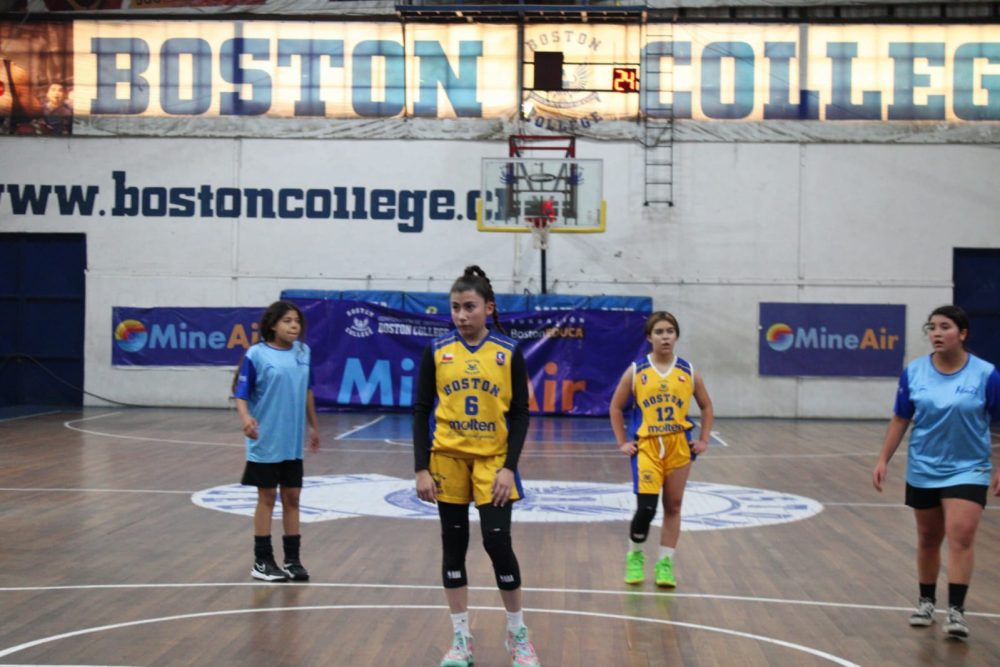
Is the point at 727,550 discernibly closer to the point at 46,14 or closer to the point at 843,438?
the point at 843,438

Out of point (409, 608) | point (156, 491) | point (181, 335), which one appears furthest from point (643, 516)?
point (181, 335)

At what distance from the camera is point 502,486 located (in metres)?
5.68

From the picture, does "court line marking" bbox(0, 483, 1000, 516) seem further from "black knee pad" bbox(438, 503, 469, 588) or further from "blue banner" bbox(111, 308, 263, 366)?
"blue banner" bbox(111, 308, 263, 366)

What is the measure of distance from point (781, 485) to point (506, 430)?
7.89m

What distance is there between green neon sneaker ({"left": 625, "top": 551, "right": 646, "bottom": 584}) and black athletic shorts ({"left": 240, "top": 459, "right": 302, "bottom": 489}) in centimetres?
218

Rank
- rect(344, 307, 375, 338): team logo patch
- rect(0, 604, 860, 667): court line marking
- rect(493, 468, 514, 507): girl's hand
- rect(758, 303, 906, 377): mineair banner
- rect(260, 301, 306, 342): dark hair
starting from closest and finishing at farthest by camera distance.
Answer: rect(493, 468, 514, 507): girl's hand, rect(0, 604, 860, 667): court line marking, rect(260, 301, 306, 342): dark hair, rect(344, 307, 375, 338): team logo patch, rect(758, 303, 906, 377): mineair banner

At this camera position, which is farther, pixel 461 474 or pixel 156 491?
pixel 156 491

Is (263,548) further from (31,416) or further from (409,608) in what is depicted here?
(31,416)

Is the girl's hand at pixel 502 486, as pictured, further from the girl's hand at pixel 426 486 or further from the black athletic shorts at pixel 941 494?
the black athletic shorts at pixel 941 494

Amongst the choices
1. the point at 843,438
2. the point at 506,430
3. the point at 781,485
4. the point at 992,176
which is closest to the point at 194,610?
the point at 506,430

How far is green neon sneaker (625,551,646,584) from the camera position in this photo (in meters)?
7.88

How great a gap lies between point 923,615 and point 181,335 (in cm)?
1890

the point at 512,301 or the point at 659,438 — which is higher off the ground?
the point at 512,301

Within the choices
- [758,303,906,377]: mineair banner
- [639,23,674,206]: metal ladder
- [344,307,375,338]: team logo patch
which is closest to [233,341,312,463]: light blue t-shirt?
[344,307,375,338]: team logo patch
